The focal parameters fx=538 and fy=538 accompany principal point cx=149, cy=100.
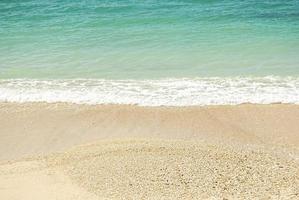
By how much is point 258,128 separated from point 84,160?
3503 mm

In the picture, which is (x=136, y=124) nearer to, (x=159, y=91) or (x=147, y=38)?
(x=159, y=91)

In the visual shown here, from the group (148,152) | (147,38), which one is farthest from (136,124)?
(147,38)

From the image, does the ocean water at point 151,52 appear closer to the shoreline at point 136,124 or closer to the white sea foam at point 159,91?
the white sea foam at point 159,91

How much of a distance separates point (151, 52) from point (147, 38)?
1.76 m

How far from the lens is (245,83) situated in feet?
41.6

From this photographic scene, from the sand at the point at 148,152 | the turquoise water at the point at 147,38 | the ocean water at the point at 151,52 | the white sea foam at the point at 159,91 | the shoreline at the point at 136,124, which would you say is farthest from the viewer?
the turquoise water at the point at 147,38

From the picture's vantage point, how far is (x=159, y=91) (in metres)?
12.3

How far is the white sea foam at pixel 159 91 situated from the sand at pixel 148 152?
0.38 meters

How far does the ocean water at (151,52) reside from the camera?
12.2 m

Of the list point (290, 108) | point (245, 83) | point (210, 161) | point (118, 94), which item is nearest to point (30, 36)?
point (118, 94)

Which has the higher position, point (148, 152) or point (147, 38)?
point (148, 152)

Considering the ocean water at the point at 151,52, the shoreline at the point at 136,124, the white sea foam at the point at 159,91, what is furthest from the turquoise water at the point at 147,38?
the shoreline at the point at 136,124

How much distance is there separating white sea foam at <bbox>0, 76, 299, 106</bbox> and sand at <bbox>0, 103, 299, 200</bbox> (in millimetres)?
379

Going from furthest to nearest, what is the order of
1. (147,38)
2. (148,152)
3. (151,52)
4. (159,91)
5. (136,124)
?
(147,38)
(151,52)
(159,91)
(136,124)
(148,152)
